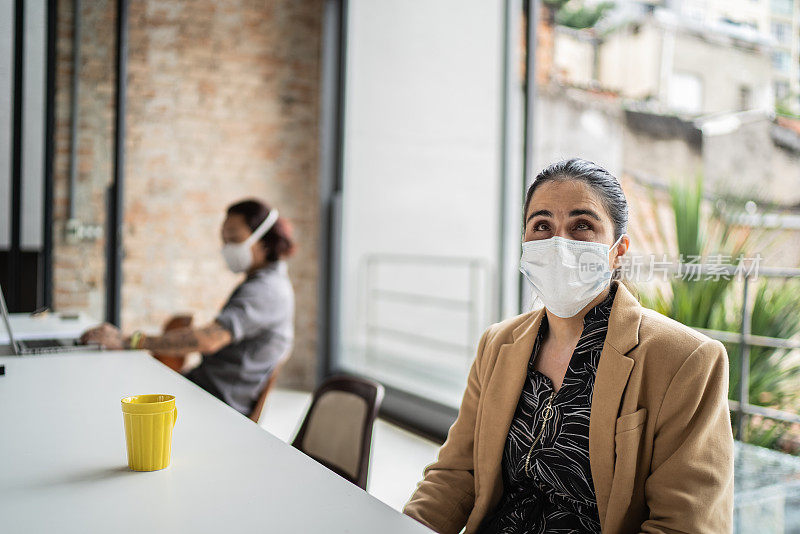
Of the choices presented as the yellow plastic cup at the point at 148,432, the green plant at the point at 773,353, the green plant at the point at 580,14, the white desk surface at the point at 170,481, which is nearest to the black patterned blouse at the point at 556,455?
the white desk surface at the point at 170,481

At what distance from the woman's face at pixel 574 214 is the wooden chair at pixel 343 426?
2.04 feet

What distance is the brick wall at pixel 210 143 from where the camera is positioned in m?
4.97

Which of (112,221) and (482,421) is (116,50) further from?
(482,421)

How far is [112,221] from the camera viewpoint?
4004mm

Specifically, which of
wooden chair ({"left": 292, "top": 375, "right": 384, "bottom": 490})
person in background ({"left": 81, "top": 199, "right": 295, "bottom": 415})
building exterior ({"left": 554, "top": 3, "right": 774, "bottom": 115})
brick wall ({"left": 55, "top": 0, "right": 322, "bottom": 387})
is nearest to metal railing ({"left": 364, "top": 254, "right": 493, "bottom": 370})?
brick wall ({"left": 55, "top": 0, "right": 322, "bottom": 387})

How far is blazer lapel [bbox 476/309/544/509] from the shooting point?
4.53 ft

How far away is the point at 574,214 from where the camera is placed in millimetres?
1381

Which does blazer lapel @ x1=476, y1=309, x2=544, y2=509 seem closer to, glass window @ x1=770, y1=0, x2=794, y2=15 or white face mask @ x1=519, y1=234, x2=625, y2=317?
white face mask @ x1=519, y1=234, x2=625, y2=317

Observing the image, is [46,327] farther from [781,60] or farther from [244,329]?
[781,60]

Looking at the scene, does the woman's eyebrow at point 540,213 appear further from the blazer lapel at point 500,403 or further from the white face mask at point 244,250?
the white face mask at point 244,250

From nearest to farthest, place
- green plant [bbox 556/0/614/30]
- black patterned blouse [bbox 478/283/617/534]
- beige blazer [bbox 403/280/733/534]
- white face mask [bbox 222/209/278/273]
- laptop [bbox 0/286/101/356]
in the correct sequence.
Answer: beige blazer [bbox 403/280/733/534], black patterned blouse [bbox 478/283/617/534], laptop [bbox 0/286/101/356], white face mask [bbox 222/209/278/273], green plant [bbox 556/0/614/30]

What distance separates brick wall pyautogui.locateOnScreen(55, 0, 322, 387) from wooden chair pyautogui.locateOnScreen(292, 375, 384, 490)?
3.47 m

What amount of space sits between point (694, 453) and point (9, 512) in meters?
1.02

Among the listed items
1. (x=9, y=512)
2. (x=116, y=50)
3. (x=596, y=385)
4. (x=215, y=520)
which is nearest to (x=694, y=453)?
(x=596, y=385)
